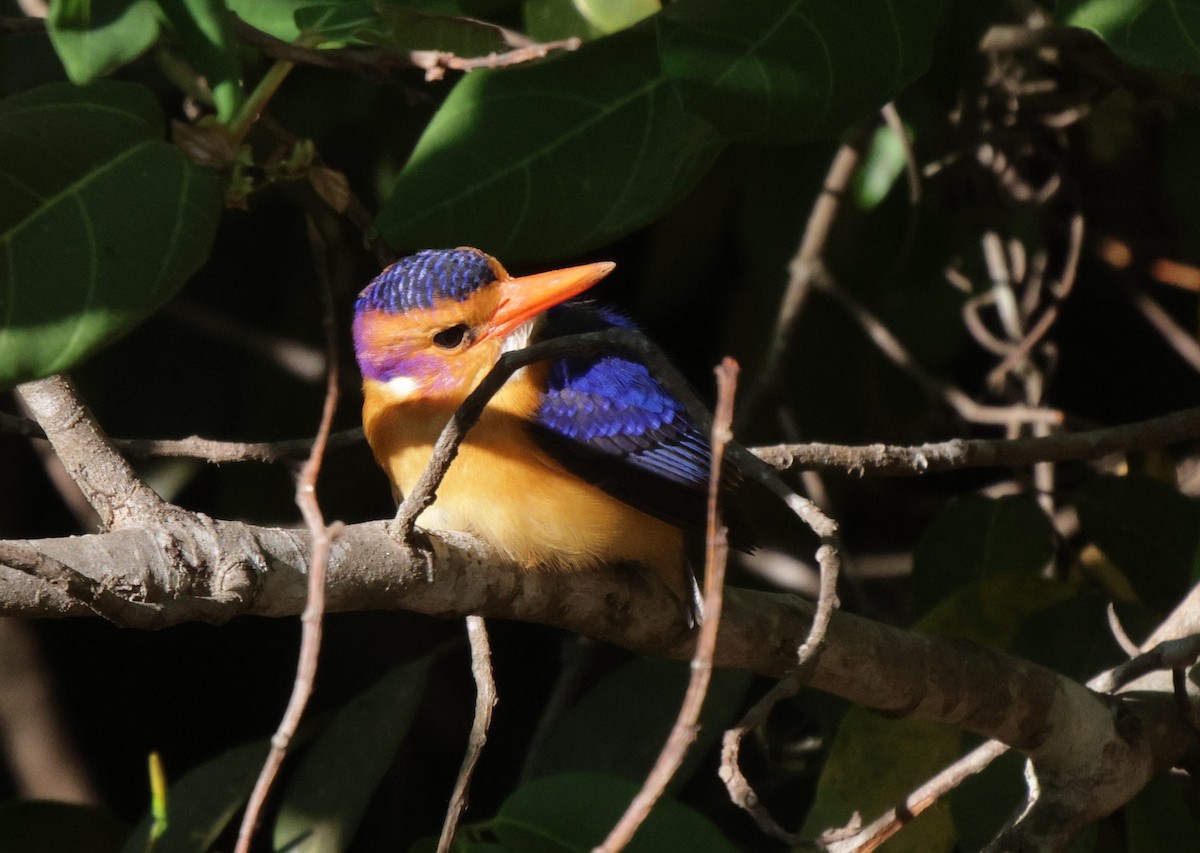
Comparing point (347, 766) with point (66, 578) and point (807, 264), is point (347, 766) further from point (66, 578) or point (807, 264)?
point (66, 578)

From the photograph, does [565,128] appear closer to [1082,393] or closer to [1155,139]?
[1155,139]

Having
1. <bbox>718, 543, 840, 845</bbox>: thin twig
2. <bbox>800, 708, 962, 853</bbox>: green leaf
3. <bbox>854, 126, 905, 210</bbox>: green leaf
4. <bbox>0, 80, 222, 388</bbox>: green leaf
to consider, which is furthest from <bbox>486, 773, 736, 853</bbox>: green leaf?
<bbox>854, 126, 905, 210</bbox>: green leaf

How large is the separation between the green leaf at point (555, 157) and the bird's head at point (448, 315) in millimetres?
208

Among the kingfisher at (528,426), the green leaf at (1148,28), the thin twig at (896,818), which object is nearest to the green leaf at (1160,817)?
the thin twig at (896,818)

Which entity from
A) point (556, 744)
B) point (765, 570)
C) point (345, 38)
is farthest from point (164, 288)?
point (765, 570)

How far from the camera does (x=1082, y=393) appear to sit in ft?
14.2

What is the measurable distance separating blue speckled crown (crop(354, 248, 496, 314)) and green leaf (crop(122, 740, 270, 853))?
90 centimetres

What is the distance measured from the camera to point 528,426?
2.25 m

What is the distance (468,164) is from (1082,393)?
278 centimetres

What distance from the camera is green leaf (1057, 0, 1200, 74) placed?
6.05 ft

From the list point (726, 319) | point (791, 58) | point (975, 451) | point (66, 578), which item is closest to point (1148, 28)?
point (791, 58)

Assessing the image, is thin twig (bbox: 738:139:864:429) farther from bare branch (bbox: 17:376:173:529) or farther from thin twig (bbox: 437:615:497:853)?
bare branch (bbox: 17:376:173:529)

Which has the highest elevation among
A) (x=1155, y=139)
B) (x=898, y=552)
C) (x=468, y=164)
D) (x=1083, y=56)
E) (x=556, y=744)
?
(x=468, y=164)

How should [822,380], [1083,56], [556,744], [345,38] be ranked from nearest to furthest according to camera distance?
[345,38] < [556,744] < [1083,56] < [822,380]
